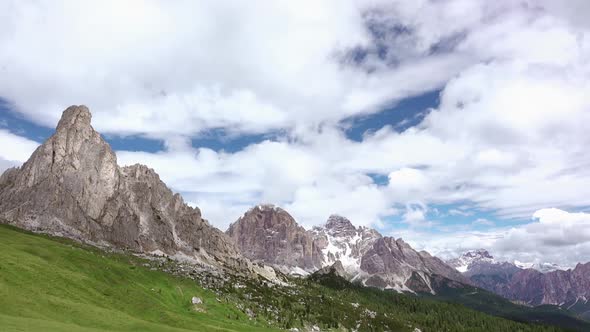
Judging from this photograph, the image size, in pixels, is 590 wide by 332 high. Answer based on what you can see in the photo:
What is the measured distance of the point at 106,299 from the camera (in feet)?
343

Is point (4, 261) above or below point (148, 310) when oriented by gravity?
above

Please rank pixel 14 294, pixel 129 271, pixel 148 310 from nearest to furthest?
1. pixel 14 294
2. pixel 148 310
3. pixel 129 271

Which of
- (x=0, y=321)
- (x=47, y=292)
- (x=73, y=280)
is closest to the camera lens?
(x=0, y=321)

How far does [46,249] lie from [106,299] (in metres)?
60.6

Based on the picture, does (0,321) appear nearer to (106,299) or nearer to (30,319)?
(30,319)

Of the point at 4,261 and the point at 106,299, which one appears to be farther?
the point at 106,299

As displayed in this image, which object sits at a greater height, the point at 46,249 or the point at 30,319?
the point at 46,249

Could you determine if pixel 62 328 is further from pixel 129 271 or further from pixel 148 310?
pixel 129 271

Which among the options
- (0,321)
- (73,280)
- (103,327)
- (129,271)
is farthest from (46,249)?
(0,321)

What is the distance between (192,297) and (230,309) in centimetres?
1903

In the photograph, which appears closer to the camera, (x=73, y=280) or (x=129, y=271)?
(x=73, y=280)

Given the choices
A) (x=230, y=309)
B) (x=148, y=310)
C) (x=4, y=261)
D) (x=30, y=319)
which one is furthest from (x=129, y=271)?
(x=30, y=319)

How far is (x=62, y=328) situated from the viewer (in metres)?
62.8

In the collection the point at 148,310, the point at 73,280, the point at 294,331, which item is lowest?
the point at 294,331
